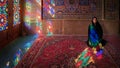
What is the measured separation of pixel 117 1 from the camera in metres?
7.96

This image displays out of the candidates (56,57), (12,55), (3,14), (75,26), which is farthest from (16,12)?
(56,57)

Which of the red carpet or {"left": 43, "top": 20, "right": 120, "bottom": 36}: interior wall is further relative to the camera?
{"left": 43, "top": 20, "right": 120, "bottom": 36}: interior wall

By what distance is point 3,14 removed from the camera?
18.1 feet

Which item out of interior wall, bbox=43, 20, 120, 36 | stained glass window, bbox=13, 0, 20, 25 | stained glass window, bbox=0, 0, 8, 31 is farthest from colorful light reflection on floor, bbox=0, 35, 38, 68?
interior wall, bbox=43, 20, 120, 36

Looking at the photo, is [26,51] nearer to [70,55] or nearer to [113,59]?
[70,55]

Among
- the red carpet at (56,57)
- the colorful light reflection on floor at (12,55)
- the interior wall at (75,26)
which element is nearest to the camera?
the red carpet at (56,57)

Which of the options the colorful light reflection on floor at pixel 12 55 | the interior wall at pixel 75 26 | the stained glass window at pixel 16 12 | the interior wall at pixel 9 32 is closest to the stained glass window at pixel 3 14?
the interior wall at pixel 9 32

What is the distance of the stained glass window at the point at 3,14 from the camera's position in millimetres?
5348

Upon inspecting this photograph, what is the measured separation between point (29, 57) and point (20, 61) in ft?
1.10

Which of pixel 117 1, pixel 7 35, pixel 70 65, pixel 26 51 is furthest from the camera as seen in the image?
pixel 117 1

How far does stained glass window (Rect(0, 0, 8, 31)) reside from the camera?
535cm

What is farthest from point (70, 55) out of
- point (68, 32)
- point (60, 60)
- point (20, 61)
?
point (68, 32)

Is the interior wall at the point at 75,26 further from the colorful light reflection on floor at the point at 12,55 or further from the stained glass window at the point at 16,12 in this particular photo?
the colorful light reflection on floor at the point at 12,55

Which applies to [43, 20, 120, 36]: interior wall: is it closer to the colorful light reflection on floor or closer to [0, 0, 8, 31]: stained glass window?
[0, 0, 8, 31]: stained glass window
